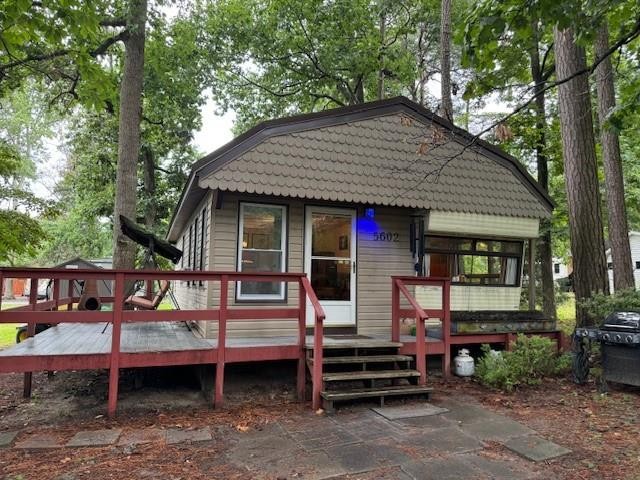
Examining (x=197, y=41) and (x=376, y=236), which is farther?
(x=197, y=41)

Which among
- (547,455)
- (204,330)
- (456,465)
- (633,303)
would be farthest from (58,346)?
(633,303)

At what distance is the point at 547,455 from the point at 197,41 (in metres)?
16.9

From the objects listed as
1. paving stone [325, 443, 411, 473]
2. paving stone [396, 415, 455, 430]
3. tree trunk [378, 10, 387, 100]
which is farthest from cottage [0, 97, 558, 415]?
tree trunk [378, 10, 387, 100]

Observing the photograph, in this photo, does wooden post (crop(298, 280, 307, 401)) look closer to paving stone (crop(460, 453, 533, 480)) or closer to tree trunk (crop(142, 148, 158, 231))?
paving stone (crop(460, 453, 533, 480))

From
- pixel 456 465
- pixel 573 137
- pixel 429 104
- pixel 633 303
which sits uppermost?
pixel 429 104

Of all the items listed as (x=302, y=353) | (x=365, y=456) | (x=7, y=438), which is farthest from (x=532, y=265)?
(x=7, y=438)

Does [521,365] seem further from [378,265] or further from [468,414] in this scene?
[378,265]

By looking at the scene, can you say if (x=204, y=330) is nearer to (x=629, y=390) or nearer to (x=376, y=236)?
(x=376, y=236)

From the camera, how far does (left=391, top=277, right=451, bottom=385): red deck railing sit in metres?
5.68

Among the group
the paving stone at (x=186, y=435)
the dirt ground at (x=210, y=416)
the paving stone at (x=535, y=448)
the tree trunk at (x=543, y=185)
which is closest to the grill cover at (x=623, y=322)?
the dirt ground at (x=210, y=416)

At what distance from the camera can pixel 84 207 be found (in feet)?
62.8

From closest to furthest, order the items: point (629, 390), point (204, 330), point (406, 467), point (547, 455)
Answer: point (406, 467) → point (547, 455) → point (629, 390) → point (204, 330)

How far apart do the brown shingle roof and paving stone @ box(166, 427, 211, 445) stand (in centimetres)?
297

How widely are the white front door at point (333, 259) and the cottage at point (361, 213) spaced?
0.05ft
